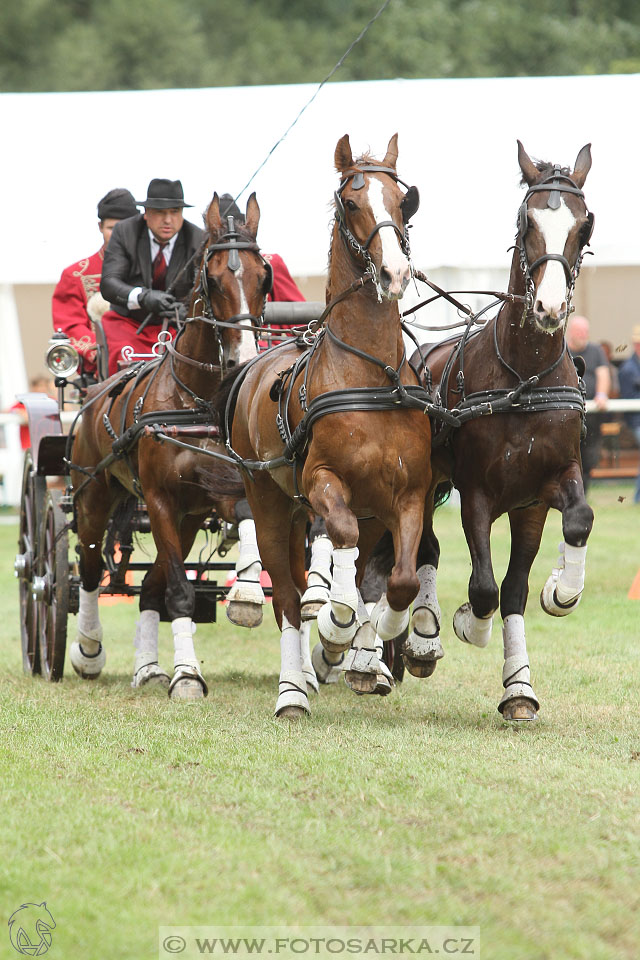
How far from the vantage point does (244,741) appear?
16.8 ft

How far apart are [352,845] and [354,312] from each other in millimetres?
2366

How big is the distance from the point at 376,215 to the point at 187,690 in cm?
262

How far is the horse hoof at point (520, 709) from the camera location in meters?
5.45

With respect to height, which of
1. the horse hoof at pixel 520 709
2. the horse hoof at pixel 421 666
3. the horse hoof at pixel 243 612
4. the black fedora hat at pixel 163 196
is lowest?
the horse hoof at pixel 520 709

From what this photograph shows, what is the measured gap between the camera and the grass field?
3207 mm

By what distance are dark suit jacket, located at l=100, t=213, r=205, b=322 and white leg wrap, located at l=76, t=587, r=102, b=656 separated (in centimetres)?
167

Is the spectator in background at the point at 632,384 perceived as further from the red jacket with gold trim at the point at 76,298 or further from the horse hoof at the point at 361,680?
the horse hoof at the point at 361,680

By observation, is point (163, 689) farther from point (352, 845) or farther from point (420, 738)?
point (352, 845)

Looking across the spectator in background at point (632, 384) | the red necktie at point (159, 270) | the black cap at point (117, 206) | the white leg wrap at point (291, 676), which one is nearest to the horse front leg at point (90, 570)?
the red necktie at point (159, 270)

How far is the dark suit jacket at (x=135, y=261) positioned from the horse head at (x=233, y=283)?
1.04 metres

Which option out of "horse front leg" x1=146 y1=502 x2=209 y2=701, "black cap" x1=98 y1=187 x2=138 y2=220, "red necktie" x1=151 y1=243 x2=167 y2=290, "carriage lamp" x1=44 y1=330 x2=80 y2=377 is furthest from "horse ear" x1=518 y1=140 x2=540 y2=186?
"black cap" x1=98 y1=187 x2=138 y2=220

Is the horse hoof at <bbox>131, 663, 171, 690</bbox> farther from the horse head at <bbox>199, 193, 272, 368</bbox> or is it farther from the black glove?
the black glove

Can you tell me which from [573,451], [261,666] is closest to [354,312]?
[573,451]

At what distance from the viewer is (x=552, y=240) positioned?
4.98 m
